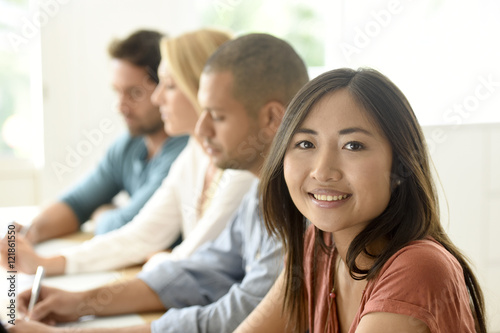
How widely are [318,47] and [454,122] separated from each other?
6.31 ft

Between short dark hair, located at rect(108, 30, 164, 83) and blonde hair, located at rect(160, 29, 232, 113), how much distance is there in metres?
0.50

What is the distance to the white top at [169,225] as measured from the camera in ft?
4.50

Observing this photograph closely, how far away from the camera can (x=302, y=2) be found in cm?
317

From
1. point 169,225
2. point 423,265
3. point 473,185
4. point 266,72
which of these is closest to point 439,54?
point 473,185

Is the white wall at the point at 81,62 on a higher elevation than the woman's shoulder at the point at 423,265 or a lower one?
higher

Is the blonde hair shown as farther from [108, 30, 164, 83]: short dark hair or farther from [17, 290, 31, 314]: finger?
[17, 290, 31, 314]: finger

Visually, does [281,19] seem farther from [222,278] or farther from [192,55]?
[222,278]

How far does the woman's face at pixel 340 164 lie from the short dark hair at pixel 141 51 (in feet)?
4.70

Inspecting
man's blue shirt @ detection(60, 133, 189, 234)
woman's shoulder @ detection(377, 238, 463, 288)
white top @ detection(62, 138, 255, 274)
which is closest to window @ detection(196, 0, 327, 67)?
man's blue shirt @ detection(60, 133, 189, 234)

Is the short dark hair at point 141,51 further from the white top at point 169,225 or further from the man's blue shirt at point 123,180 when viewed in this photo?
the white top at point 169,225

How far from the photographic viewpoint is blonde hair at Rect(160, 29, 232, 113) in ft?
5.18

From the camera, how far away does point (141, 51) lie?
2104mm

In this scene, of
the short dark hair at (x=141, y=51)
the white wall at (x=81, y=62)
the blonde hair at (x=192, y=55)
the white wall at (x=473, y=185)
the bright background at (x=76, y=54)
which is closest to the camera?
the white wall at (x=473, y=185)

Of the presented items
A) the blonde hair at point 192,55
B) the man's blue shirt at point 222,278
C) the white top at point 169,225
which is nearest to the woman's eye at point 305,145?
the man's blue shirt at point 222,278
